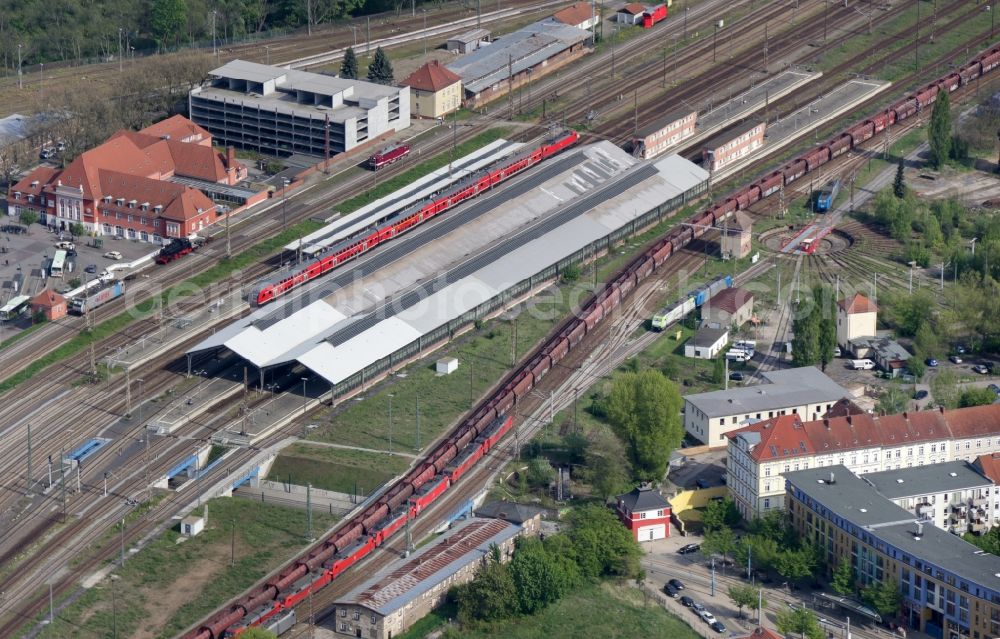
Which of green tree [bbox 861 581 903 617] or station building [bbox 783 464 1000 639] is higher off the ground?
station building [bbox 783 464 1000 639]

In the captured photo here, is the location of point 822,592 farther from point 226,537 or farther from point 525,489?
point 226,537

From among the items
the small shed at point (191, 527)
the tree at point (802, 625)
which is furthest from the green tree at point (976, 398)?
the small shed at point (191, 527)

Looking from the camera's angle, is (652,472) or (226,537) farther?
(652,472)

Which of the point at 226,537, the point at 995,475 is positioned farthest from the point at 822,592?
the point at 226,537

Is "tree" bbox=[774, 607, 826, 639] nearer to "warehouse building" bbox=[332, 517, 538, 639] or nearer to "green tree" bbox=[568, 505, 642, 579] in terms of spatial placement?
"green tree" bbox=[568, 505, 642, 579]

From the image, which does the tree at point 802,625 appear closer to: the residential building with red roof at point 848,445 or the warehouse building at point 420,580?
the residential building with red roof at point 848,445

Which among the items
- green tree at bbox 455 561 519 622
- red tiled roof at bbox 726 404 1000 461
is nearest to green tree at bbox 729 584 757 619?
red tiled roof at bbox 726 404 1000 461

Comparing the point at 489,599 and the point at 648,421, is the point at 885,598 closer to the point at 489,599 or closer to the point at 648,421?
the point at 648,421
